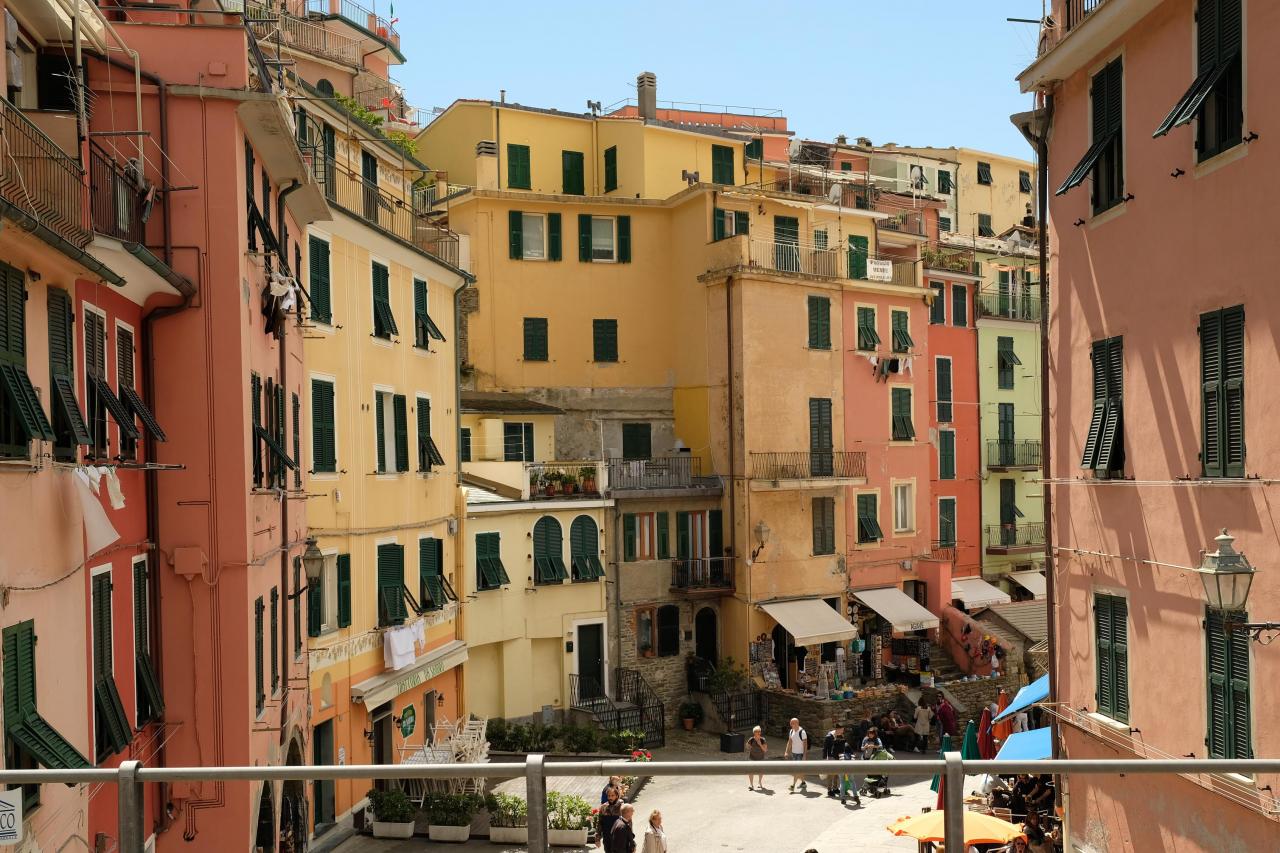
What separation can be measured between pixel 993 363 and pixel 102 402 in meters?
38.5

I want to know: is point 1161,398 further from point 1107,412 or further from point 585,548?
point 585,548

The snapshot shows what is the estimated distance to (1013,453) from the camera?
46.2 metres

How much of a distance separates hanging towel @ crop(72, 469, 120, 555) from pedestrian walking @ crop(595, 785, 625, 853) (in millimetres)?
9557

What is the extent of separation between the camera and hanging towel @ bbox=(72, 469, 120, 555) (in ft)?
37.1

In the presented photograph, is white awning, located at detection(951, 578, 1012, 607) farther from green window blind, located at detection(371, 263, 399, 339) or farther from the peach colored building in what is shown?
the peach colored building

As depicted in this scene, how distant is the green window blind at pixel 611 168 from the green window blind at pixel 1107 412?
28534 millimetres

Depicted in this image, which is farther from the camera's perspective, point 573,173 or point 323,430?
point 573,173

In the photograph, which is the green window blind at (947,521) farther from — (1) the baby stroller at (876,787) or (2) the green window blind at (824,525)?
(1) the baby stroller at (876,787)

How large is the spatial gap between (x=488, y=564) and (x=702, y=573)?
7517 mm

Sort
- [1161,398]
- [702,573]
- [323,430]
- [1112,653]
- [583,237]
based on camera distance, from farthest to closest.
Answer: [583,237]
[702,573]
[323,430]
[1112,653]
[1161,398]

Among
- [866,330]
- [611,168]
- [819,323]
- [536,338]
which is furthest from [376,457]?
[611,168]

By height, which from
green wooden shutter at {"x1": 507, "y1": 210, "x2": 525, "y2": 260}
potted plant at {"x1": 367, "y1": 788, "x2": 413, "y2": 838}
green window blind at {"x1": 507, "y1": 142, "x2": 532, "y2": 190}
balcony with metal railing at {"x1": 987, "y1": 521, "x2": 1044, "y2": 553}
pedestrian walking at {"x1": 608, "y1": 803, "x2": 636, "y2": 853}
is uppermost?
green window blind at {"x1": 507, "y1": 142, "x2": 532, "y2": 190}

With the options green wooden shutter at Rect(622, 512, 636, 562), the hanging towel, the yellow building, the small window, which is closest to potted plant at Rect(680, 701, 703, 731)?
green wooden shutter at Rect(622, 512, 636, 562)

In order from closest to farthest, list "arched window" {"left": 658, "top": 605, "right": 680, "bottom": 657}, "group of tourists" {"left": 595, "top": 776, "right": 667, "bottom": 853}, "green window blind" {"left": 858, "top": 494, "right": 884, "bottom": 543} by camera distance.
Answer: "group of tourists" {"left": 595, "top": 776, "right": 667, "bottom": 853} → "arched window" {"left": 658, "top": 605, "right": 680, "bottom": 657} → "green window blind" {"left": 858, "top": 494, "right": 884, "bottom": 543}
